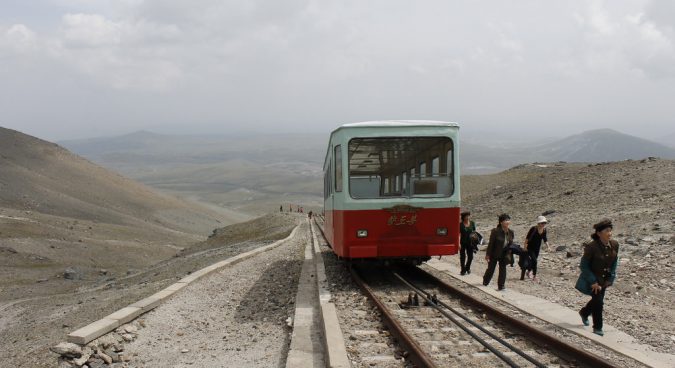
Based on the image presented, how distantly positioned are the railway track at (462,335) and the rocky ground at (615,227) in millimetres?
1554

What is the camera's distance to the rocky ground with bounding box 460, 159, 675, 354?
1080 cm

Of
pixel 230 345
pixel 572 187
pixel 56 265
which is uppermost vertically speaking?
pixel 572 187

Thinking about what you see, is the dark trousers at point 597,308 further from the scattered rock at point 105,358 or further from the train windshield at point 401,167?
the scattered rock at point 105,358

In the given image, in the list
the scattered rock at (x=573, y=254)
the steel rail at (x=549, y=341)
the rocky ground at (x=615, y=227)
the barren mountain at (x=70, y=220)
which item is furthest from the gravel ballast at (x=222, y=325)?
the barren mountain at (x=70, y=220)

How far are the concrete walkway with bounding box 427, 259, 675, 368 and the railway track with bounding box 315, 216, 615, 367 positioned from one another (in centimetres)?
61

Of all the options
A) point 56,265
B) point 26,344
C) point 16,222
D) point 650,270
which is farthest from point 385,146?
point 16,222

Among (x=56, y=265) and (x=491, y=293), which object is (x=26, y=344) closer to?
(x=491, y=293)

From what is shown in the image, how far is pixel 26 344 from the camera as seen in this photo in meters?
11.1

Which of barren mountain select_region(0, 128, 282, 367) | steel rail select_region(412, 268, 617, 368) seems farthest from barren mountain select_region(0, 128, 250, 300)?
steel rail select_region(412, 268, 617, 368)

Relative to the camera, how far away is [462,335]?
29.0ft

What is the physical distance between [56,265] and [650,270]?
2799cm

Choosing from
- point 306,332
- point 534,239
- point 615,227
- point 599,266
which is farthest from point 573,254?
point 306,332

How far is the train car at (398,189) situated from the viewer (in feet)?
41.0

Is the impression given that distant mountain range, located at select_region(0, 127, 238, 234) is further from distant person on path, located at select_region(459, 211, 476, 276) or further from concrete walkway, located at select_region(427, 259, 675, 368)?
concrete walkway, located at select_region(427, 259, 675, 368)
